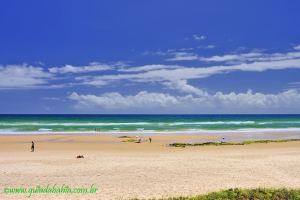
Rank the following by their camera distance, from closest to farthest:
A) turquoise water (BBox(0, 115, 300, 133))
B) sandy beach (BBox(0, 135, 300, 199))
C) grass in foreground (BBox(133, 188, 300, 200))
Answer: grass in foreground (BBox(133, 188, 300, 200))
sandy beach (BBox(0, 135, 300, 199))
turquoise water (BBox(0, 115, 300, 133))

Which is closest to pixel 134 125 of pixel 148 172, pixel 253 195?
pixel 148 172

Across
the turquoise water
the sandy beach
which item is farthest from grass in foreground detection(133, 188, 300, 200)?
the turquoise water

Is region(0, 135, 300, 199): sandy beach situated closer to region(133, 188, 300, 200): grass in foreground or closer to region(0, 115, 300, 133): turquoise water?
region(133, 188, 300, 200): grass in foreground

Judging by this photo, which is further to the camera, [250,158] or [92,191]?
[250,158]

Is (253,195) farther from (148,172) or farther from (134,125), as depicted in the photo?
(134,125)

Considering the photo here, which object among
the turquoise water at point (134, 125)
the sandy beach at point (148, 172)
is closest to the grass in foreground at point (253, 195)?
the sandy beach at point (148, 172)

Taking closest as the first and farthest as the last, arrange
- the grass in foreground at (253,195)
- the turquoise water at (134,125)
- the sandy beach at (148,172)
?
the grass in foreground at (253,195) → the sandy beach at (148,172) → the turquoise water at (134,125)

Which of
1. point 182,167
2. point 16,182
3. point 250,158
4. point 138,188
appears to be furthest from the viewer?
point 250,158

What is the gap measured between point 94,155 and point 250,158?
10.7 meters

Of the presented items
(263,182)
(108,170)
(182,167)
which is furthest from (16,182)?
(263,182)

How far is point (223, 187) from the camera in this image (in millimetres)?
17531

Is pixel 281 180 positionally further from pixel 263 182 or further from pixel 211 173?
pixel 211 173

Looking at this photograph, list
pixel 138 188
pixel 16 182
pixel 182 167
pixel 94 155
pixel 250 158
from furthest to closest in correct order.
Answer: pixel 94 155 < pixel 250 158 < pixel 182 167 < pixel 16 182 < pixel 138 188

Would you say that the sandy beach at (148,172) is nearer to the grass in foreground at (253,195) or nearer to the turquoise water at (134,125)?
the grass in foreground at (253,195)
